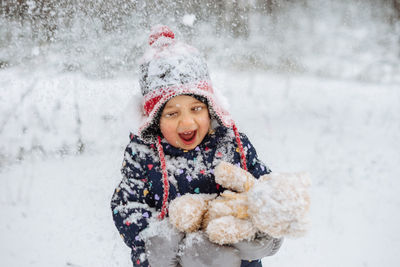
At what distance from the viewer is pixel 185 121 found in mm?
878

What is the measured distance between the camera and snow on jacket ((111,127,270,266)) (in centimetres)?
95

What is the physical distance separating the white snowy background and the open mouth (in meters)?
0.74

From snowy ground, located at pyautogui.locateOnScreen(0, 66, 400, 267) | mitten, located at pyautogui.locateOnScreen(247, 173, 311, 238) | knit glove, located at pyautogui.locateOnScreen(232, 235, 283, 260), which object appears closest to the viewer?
mitten, located at pyautogui.locateOnScreen(247, 173, 311, 238)

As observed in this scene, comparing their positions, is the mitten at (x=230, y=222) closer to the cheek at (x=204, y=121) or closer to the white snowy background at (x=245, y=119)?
the cheek at (x=204, y=121)

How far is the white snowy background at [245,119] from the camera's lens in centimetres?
186

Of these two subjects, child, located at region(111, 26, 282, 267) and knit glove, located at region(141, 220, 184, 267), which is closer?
knit glove, located at region(141, 220, 184, 267)

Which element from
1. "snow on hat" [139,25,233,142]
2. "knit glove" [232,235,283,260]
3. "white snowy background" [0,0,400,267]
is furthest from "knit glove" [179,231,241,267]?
"white snowy background" [0,0,400,267]

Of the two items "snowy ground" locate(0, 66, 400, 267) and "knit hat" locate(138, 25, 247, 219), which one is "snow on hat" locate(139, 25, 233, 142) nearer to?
"knit hat" locate(138, 25, 247, 219)

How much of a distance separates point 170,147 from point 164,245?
13.6 inches

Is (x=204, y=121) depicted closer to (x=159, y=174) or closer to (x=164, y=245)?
(x=159, y=174)

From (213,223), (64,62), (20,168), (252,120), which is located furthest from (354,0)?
(20,168)

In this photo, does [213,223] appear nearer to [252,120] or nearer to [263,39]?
[252,120]

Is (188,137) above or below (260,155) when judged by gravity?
above

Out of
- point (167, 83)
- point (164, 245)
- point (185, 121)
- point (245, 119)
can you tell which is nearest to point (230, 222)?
point (164, 245)
